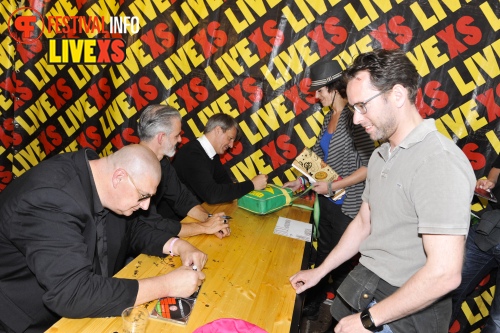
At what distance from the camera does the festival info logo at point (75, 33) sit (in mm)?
3596

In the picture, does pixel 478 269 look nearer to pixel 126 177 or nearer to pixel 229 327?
pixel 229 327

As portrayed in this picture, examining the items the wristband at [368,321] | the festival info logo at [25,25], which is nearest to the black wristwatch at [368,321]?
the wristband at [368,321]

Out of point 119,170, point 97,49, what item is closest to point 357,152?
point 119,170

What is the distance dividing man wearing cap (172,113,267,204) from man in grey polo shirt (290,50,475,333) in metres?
1.31

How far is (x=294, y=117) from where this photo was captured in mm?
3385

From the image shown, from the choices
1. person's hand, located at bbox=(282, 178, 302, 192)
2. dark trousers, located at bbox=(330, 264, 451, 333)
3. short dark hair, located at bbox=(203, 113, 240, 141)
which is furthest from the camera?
person's hand, located at bbox=(282, 178, 302, 192)

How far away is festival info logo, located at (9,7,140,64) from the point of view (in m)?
3.60

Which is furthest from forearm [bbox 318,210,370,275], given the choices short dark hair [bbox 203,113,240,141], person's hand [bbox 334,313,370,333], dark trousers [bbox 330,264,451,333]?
short dark hair [bbox 203,113,240,141]

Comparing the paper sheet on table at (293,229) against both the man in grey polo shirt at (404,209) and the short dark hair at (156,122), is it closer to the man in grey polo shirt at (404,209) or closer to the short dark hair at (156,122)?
the man in grey polo shirt at (404,209)

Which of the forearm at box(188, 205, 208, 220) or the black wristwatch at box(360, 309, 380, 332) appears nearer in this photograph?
the black wristwatch at box(360, 309, 380, 332)

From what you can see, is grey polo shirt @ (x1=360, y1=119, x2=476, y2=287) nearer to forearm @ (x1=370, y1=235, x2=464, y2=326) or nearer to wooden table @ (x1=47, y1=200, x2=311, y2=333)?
forearm @ (x1=370, y1=235, x2=464, y2=326)

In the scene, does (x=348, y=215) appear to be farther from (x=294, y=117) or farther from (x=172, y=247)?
(x=172, y=247)

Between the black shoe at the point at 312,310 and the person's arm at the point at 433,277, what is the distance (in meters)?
2.07

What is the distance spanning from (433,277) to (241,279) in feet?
2.80
